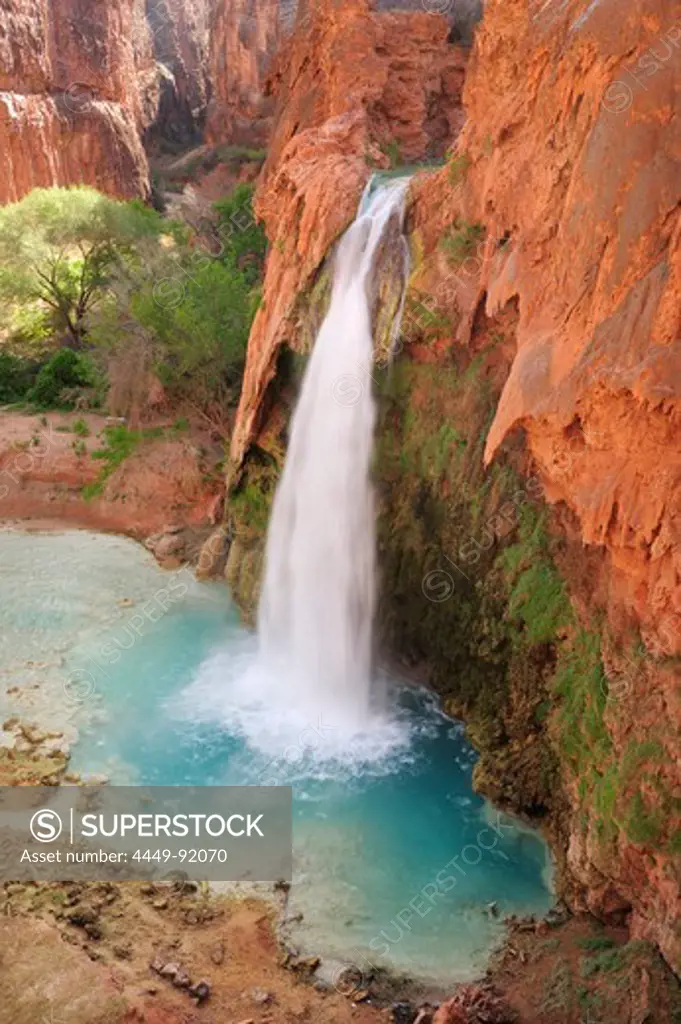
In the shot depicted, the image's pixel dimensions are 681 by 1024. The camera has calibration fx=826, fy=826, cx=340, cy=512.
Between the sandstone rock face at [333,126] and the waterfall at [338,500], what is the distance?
0.78 meters

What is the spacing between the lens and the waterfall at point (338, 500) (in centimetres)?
1288

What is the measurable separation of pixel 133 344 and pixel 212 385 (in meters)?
2.52

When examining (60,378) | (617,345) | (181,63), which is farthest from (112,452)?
(181,63)

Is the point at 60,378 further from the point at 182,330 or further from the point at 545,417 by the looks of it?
the point at 545,417

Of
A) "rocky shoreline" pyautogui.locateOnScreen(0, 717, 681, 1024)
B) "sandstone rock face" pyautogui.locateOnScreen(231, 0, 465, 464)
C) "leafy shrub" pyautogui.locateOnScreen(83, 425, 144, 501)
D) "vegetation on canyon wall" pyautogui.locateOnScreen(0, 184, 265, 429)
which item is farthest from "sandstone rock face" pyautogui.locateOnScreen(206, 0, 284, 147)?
"rocky shoreline" pyautogui.locateOnScreen(0, 717, 681, 1024)

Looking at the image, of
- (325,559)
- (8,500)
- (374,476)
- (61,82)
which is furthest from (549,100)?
(61,82)

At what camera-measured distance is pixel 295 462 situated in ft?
45.8

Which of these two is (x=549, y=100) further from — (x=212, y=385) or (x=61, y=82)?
(x=61, y=82)

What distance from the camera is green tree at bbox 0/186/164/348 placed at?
2477 centimetres

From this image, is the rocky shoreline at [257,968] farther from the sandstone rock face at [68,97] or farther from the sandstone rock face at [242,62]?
the sandstone rock face at [242,62]

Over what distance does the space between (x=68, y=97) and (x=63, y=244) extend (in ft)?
51.0

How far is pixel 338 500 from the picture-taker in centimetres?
1331

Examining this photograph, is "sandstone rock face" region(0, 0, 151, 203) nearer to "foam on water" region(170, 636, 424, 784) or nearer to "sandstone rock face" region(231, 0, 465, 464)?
"sandstone rock face" region(231, 0, 465, 464)

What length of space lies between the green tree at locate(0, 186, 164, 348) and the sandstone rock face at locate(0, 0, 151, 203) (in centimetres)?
1152
